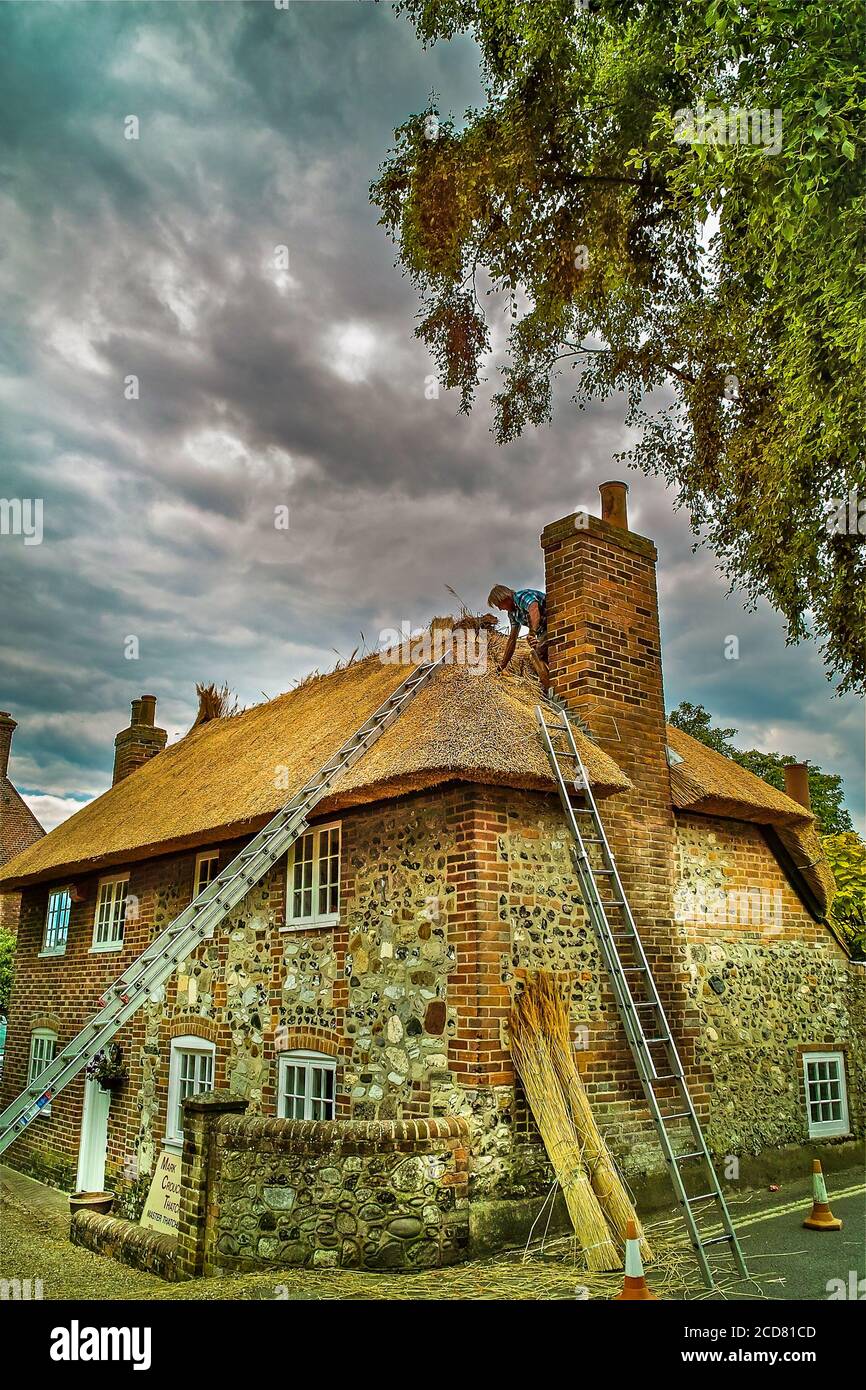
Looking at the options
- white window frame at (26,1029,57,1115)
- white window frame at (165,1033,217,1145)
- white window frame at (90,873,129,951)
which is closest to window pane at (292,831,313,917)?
white window frame at (165,1033,217,1145)

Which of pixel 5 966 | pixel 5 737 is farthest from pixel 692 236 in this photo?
pixel 5 737

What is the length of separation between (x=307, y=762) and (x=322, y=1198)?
4825 mm

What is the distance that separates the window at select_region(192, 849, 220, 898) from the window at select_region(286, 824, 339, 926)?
5.79 feet

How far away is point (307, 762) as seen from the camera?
10.9 metres

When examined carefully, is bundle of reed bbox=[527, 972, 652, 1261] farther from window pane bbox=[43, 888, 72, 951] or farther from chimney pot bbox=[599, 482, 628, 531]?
window pane bbox=[43, 888, 72, 951]

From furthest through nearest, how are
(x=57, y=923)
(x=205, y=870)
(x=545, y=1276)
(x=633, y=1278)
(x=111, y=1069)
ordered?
(x=57, y=923)
(x=111, y=1069)
(x=205, y=870)
(x=545, y=1276)
(x=633, y=1278)

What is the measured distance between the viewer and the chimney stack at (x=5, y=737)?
31.6 m

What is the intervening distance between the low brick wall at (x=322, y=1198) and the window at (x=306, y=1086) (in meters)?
1.95

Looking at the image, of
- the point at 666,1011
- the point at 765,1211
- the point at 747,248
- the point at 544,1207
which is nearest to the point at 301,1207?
the point at 544,1207

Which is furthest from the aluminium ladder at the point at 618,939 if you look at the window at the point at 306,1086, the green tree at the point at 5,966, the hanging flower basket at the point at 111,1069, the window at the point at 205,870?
the green tree at the point at 5,966

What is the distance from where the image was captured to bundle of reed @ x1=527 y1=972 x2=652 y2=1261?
24.1ft

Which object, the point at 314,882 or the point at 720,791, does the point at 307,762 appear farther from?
the point at 720,791

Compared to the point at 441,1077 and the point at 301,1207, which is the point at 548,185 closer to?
the point at 441,1077

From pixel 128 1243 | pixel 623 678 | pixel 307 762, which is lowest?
pixel 128 1243
